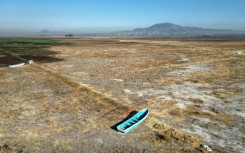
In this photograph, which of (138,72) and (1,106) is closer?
(1,106)

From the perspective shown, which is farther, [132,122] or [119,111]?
[119,111]

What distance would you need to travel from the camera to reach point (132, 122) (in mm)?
12203

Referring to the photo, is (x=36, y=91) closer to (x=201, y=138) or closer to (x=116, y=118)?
(x=116, y=118)

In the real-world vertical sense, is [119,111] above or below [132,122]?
below

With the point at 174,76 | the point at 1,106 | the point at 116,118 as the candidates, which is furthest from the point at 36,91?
the point at 174,76

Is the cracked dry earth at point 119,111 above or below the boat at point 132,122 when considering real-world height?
below

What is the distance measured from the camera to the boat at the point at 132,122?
446 inches

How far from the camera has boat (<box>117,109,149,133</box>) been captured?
11336 mm

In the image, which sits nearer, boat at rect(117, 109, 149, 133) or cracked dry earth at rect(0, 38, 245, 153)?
cracked dry earth at rect(0, 38, 245, 153)

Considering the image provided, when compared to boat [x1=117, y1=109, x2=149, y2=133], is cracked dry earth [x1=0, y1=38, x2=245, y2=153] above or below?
below

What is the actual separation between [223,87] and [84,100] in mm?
10861

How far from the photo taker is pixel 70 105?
1552 cm

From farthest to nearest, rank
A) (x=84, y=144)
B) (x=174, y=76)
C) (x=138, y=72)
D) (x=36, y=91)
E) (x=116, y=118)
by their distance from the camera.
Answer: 1. (x=138, y=72)
2. (x=174, y=76)
3. (x=36, y=91)
4. (x=116, y=118)
5. (x=84, y=144)

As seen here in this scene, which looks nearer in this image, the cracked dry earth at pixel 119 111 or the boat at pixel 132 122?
the cracked dry earth at pixel 119 111
